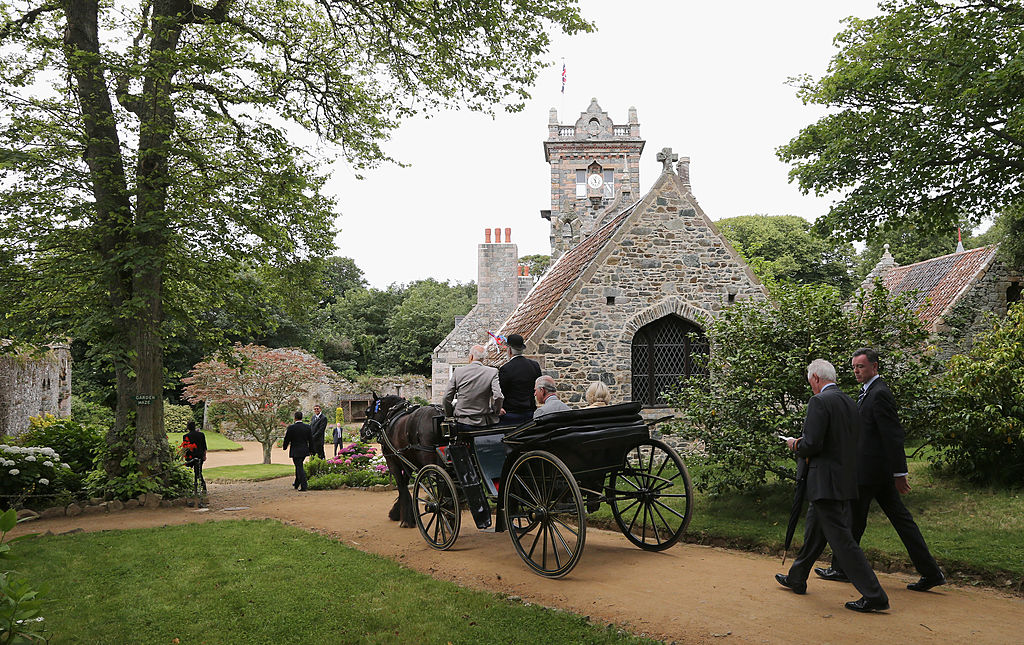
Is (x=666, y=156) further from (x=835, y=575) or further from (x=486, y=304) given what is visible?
(x=486, y=304)

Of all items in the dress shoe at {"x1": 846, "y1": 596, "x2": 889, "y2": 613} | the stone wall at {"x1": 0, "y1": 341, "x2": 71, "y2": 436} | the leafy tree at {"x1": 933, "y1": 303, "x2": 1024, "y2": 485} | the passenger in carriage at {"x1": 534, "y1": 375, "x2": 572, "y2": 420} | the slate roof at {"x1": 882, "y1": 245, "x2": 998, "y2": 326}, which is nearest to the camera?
the dress shoe at {"x1": 846, "y1": 596, "x2": 889, "y2": 613}

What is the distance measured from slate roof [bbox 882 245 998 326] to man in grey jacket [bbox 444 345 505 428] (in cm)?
1622

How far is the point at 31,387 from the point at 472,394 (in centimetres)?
1726

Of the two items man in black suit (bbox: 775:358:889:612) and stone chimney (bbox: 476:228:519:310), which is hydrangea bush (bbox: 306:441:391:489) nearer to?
man in black suit (bbox: 775:358:889:612)

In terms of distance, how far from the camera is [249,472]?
63.0ft

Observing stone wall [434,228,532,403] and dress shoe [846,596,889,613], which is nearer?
dress shoe [846,596,889,613]

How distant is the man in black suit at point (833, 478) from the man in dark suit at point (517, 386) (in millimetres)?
3177

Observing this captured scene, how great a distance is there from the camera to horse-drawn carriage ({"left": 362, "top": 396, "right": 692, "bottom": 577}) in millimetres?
6043

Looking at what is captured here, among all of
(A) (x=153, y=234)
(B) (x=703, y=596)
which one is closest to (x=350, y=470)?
(A) (x=153, y=234)

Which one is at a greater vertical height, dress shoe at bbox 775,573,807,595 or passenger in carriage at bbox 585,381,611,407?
passenger in carriage at bbox 585,381,611,407

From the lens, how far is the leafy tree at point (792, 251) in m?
44.7

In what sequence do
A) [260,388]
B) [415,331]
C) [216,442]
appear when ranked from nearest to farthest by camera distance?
[260,388] → [216,442] → [415,331]

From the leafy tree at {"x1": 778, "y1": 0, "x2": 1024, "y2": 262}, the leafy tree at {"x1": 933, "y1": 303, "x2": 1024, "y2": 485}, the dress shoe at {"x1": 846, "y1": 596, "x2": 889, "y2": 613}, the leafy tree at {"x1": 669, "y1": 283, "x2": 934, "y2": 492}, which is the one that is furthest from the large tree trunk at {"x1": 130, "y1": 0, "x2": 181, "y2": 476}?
the leafy tree at {"x1": 778, "y1": 0, "x2": 1024, "y2": 262}

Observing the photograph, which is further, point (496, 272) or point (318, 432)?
point (496, 272)
